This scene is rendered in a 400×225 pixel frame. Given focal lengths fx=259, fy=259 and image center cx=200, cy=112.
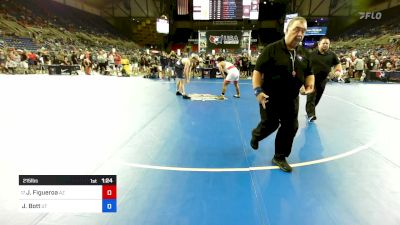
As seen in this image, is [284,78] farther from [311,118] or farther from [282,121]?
[311,118]

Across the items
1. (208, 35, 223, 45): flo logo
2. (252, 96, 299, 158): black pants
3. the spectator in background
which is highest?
(208, 35, 223, 45): flo logo

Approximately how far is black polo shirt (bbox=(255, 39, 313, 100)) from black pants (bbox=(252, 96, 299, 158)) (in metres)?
0.11

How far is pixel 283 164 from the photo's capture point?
139 inches

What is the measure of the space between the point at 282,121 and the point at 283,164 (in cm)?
60

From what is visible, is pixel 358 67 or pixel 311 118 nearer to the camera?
pixel 311 118

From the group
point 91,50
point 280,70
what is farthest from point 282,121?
point 91,50

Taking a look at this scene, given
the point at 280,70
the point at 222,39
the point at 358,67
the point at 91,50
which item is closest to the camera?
the point at 280,70

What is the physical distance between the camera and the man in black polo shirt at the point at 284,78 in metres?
3.09

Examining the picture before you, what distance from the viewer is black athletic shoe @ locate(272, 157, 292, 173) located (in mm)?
3434

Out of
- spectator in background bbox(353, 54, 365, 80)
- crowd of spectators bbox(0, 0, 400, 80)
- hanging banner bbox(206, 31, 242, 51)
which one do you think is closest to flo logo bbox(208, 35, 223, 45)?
hanging banner bbox(206, 31, 242, 51)

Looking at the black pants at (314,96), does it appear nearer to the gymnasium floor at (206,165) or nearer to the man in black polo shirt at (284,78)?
the gymnasium floor at (206,165)

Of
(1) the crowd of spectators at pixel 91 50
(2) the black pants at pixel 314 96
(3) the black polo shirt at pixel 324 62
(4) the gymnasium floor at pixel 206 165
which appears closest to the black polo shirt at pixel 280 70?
(4) the gymnasium floor at pixel 206 165

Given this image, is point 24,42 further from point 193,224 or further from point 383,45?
point 383,45

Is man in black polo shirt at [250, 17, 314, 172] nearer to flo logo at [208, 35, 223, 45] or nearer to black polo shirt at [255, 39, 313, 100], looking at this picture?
black polo shirt at [255, 39, 313, 100]
